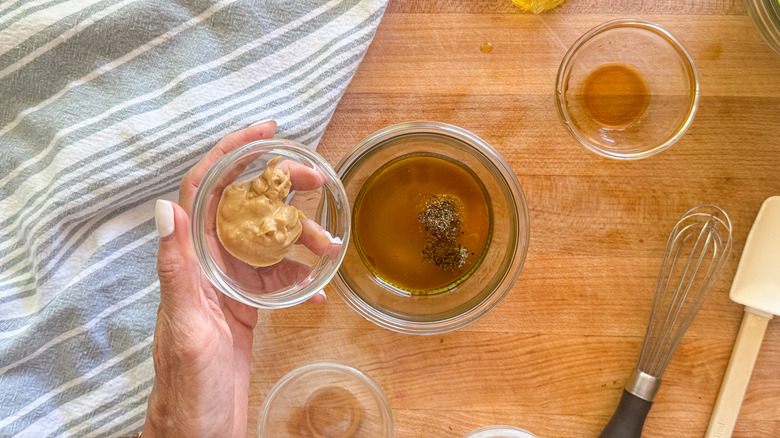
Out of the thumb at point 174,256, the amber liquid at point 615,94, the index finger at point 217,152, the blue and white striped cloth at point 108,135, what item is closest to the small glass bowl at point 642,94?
the amber liquid at point 615,94

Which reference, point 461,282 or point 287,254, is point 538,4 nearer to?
point 461,282

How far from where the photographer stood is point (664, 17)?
39.6 inches

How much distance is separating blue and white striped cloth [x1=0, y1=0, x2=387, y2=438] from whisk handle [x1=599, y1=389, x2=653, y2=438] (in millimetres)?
704

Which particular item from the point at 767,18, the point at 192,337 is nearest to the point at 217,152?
the point at 192,337

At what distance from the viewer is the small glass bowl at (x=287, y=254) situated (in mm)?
829

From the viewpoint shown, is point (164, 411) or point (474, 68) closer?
point (164, 411)

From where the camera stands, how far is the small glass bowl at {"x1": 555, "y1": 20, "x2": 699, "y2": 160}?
100 centimetres

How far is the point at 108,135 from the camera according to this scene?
956 millimetres

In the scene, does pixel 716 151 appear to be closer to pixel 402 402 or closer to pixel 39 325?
pixel 402 402

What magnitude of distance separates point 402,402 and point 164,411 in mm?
397

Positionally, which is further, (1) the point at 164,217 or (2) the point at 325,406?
(2) the point at 325,406

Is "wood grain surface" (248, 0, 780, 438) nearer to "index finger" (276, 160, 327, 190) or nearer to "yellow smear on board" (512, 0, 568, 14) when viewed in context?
"yellow smear on board" (512, 0, 568, 14)

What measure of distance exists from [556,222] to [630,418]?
1.18ft

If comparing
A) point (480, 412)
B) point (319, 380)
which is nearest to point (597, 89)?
point (480, 412)
